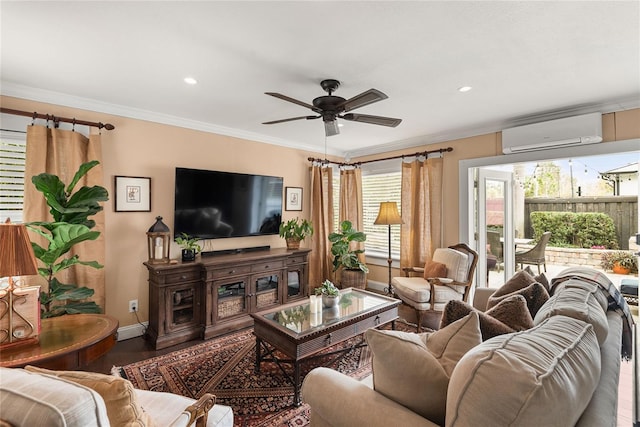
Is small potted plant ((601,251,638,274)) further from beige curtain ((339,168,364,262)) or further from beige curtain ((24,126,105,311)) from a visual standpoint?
beige curtain ((24,126,105,311))

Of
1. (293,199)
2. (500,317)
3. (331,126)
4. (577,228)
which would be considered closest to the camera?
(500,317)

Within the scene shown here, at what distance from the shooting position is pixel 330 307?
8.87 feet

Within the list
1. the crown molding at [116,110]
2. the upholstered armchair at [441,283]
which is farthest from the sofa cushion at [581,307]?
the crown molding at [116,110]

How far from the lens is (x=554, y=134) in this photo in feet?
10.3

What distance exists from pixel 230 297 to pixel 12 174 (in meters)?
2.29

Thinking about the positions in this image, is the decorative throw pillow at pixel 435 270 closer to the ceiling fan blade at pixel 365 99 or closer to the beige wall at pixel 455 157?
the beige wall at pixel 455 157

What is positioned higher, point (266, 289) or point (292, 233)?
point (292, 233)

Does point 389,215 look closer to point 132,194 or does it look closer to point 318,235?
point 318,235

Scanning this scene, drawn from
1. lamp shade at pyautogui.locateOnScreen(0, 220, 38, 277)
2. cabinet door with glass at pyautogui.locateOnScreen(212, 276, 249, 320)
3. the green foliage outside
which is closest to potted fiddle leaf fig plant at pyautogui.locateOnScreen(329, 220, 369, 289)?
cabinet door with glass at pyautogui.locateOnScreen(212, 276, 249, 320)

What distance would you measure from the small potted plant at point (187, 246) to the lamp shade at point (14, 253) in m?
1.70

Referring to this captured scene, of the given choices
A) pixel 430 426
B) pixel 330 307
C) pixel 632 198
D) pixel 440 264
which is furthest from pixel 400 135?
pixel 632 198

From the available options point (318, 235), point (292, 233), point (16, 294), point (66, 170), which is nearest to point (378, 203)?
point (318, 235)

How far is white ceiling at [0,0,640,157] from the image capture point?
64.4 inches

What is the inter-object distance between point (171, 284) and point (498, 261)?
13.9 ft
